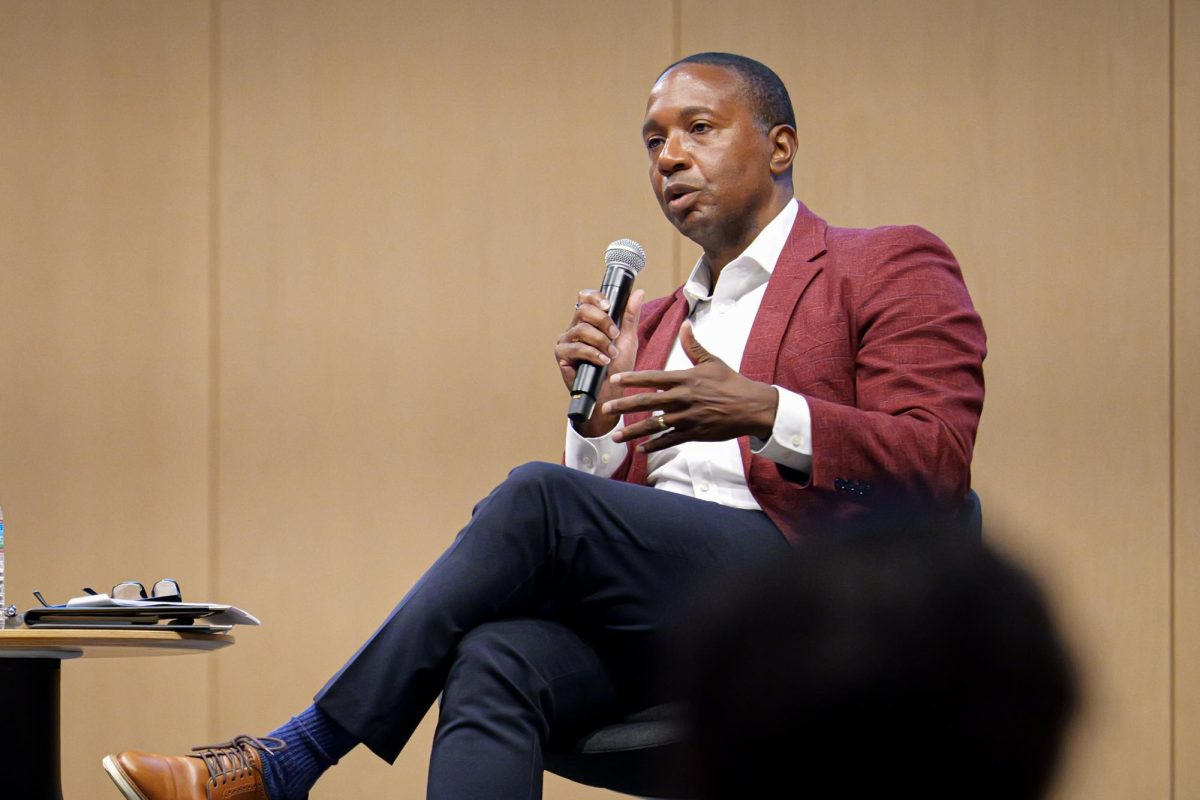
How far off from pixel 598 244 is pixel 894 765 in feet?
10.1

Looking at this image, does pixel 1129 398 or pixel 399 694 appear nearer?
pixel 399 694

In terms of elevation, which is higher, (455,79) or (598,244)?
(455,79)

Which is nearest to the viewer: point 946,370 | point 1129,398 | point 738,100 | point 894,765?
point 894,765

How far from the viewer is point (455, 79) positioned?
353 cm

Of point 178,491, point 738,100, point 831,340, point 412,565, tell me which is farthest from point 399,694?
point 178,491

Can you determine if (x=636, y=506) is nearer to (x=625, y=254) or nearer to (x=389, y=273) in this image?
(x=625, y=254)

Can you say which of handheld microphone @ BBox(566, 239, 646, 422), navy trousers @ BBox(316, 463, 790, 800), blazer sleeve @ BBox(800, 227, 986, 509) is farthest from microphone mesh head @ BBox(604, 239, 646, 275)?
navy trousers @ BBox(316, 463, 790, 800)

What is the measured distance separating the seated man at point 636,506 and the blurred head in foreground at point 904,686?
2.92 feet

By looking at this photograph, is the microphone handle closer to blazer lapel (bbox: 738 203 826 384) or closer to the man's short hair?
blazer lapel (bbox: 738 203 826 384)

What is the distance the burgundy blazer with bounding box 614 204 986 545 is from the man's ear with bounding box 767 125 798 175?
15 cm

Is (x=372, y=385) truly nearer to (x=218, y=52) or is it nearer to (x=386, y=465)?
(x=386, y=465)

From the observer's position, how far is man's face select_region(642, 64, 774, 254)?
2.12 m

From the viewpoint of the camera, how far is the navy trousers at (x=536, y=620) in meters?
1.53

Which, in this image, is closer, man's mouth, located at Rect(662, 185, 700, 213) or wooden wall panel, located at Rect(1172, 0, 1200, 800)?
man's mouth, located at Rect(662, 185, 700, 213)
